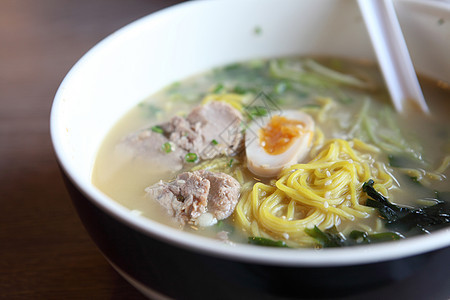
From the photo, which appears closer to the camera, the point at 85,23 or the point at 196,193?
the point at 196,193

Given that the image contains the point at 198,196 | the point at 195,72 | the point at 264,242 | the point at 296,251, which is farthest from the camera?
the point at 195,72

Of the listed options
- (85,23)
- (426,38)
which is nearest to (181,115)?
(426,38)

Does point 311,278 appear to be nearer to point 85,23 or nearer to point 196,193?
point 196,193

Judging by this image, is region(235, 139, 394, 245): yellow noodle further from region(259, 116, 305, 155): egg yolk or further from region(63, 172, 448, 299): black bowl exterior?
region(63, 172, 448, 299): black bowl exterior

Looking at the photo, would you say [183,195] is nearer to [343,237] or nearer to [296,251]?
[343,237]

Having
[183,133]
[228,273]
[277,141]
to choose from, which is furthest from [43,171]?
[228,273]

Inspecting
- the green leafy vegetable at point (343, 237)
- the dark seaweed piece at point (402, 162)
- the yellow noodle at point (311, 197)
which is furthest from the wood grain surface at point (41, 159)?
the dark seaweed piece at point (402, 162)
